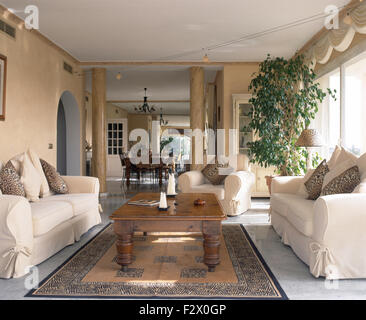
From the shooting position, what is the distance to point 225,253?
133 inches

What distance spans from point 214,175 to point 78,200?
230 cm

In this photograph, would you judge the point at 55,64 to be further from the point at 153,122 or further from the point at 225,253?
the point at 153,122

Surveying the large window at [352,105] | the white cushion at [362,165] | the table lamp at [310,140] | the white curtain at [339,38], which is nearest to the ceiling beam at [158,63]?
the white curtain at [339,38]

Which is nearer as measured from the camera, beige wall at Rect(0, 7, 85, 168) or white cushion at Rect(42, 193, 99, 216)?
white cushion at Rect(42, 193, 99, 216)

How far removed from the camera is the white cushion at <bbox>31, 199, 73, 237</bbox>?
2992 millimetres

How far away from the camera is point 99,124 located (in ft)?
24.4

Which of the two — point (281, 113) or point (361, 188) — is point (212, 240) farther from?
point (281, 113)

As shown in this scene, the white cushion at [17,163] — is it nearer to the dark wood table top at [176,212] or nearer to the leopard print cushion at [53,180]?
the leopard print cushion at [53,180]

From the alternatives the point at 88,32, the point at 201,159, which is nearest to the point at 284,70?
the point at 201,159

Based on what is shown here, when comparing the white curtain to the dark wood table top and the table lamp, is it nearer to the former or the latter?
the table lamp

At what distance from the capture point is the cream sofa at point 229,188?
4.94 meters

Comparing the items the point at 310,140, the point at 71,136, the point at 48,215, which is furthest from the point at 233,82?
the point at 48,215

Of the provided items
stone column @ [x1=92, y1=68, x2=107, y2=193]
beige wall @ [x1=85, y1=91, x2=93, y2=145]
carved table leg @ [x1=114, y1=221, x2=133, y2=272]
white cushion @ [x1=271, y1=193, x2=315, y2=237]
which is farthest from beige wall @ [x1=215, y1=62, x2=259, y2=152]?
beige wall @ [x1=85, y1=91, x2=93, y2=145]

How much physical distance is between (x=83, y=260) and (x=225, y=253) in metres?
1.33
